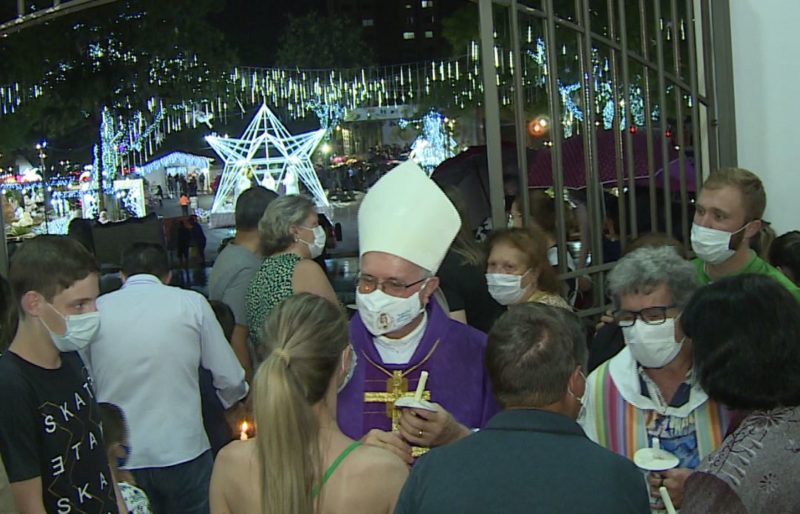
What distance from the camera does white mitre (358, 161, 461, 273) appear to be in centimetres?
309

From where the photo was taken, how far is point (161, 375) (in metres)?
3.79

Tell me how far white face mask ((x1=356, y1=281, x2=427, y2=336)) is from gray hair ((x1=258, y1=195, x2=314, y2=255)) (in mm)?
1695

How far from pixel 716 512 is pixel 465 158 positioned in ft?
21.7

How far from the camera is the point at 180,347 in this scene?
3.81 m

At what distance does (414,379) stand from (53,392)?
1089 millimetres

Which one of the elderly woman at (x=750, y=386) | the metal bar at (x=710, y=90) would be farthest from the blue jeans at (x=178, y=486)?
the metal bar at (x=710, y=90)

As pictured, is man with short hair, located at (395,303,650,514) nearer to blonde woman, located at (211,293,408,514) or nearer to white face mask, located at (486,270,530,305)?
blonde woman, located at (211,293,408,514)

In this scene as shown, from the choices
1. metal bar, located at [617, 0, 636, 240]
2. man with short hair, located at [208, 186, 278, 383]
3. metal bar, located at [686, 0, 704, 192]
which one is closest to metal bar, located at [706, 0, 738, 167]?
Answer: metal bar, located at [686, 0, 704, 192]

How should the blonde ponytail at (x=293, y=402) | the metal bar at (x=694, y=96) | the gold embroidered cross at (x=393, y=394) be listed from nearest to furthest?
the blonde ponytail at (x=293, y=402) < the gold embroidered cross at (x=393, y=394) < the metal bar at (x=694, y=96)

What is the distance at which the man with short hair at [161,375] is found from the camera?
3773 mm

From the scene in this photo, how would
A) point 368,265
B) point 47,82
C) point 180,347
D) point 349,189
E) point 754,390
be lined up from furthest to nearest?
point 349,189 < point 47,82 < point 180,347 < point 368,265 < point 754,390

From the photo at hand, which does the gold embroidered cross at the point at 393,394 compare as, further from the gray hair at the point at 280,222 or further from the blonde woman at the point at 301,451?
the gray hair at the point at 280,222

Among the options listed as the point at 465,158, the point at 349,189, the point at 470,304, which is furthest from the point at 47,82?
the point at 470,304

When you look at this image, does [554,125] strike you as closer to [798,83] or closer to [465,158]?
[798,83]
